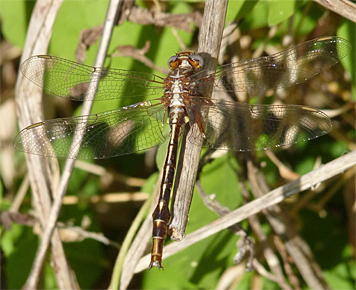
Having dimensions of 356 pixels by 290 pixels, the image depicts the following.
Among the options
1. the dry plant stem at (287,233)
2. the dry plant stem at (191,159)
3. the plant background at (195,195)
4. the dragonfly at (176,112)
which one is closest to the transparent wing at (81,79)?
the dragonfly at (176,112)

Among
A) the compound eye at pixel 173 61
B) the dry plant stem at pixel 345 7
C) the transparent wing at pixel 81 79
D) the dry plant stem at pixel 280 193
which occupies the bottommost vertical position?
the dry plant stem at pixel 280 193

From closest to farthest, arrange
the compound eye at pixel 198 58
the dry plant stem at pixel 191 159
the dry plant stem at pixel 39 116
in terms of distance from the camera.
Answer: the dry plant stem at pixel 191 159
the compound eye at pixel 198 58
the dry plant stem at pixel 39 116

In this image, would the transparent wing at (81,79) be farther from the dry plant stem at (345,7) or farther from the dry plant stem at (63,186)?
the dry plant stem at (345,7)

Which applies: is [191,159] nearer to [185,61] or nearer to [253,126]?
[253,126]

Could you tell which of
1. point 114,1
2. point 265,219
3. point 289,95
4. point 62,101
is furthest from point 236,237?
point 62,101

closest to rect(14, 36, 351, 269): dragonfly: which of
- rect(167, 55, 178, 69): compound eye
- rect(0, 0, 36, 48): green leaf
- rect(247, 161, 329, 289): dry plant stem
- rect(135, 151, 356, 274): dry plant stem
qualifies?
rect(167, 55, 178, 69): compound eye

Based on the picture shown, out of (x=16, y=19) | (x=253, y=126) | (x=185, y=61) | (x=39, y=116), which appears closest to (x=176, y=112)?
(x=185, y=61)

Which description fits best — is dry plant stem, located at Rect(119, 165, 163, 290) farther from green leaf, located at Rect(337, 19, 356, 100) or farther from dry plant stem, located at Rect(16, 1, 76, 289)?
green leaf, located at Rect(337, 19, 356, 100)

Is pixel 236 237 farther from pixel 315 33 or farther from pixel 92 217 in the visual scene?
pixel 315 33
